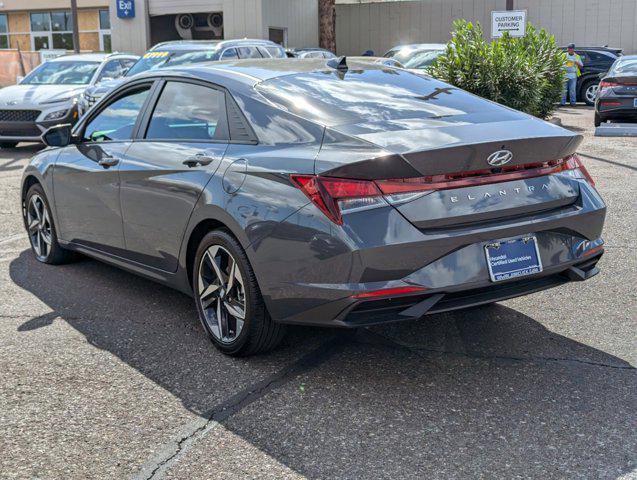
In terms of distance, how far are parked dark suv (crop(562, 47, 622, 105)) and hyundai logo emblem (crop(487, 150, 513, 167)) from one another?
2024 centimetres

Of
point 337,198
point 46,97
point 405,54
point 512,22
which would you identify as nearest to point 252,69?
point 337,198

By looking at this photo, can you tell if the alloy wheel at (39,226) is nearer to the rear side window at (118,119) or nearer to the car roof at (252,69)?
the rear side window at (118,119)

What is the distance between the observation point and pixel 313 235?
3777 mm

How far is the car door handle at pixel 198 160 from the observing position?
4.50 m

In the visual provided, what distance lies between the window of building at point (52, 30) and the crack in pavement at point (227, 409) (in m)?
39.8

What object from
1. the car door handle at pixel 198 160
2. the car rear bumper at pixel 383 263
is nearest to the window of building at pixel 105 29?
the car door handle at pixel 198 160

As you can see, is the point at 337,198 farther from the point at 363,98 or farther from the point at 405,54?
the point at 405,54

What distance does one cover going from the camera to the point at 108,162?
541 centimetres

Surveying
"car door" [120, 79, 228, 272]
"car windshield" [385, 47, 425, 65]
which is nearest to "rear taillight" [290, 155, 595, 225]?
"car door" [120, 79, 228, 272]

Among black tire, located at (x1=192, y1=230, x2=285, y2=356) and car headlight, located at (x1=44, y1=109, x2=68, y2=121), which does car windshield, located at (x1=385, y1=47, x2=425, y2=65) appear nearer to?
car headlight, located at (x1=44, y1=109, x2=68, y2=121)

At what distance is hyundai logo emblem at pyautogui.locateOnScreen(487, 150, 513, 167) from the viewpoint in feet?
12.7

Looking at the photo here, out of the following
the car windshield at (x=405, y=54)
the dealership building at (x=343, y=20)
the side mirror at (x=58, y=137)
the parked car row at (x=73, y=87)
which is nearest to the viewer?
the side mirror at (x=58, y=137)

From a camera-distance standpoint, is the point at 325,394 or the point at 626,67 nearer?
the point at 325,394

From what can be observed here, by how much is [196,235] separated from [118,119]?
1.49 metres
